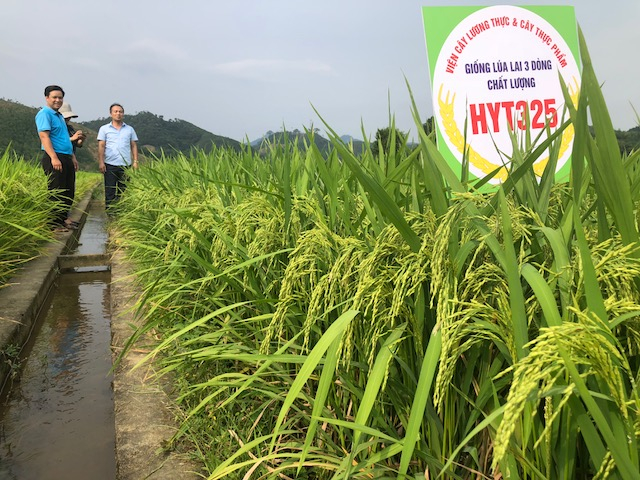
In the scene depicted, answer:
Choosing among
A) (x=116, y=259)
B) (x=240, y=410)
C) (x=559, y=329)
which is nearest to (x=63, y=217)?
(x=116, y=259)

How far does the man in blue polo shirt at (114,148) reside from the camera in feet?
20.7

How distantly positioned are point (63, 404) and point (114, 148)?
16.0 feet

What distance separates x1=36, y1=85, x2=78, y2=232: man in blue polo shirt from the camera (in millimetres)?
4975

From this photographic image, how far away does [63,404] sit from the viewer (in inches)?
82.6

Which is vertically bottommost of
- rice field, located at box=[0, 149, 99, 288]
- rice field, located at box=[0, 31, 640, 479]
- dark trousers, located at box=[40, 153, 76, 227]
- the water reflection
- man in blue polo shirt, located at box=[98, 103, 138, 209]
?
the water reflection

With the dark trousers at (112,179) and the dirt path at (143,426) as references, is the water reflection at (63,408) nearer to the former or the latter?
the dirt path at (143,426)

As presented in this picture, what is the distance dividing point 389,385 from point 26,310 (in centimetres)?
257

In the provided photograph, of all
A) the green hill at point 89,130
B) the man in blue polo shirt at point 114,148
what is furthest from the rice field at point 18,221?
the green hill at point 89,130

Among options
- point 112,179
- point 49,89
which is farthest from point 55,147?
point 112,179

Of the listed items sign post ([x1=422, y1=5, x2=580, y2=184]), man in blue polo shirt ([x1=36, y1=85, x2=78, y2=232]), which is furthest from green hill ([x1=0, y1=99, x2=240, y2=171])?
sign post ([x1=422, y1=5, x2=580, y2=184])

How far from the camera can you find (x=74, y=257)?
4250 mm

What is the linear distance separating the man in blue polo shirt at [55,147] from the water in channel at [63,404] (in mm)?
2059

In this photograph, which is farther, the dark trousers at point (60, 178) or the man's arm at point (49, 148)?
the dark trousers at point (60, 178)

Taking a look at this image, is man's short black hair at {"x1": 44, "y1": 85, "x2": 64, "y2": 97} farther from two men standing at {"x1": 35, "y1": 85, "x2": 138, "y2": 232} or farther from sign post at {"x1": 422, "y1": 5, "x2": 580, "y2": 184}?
sign post at {"x1": 422, "y1": 5, "x2": 580, "y2": 184}
